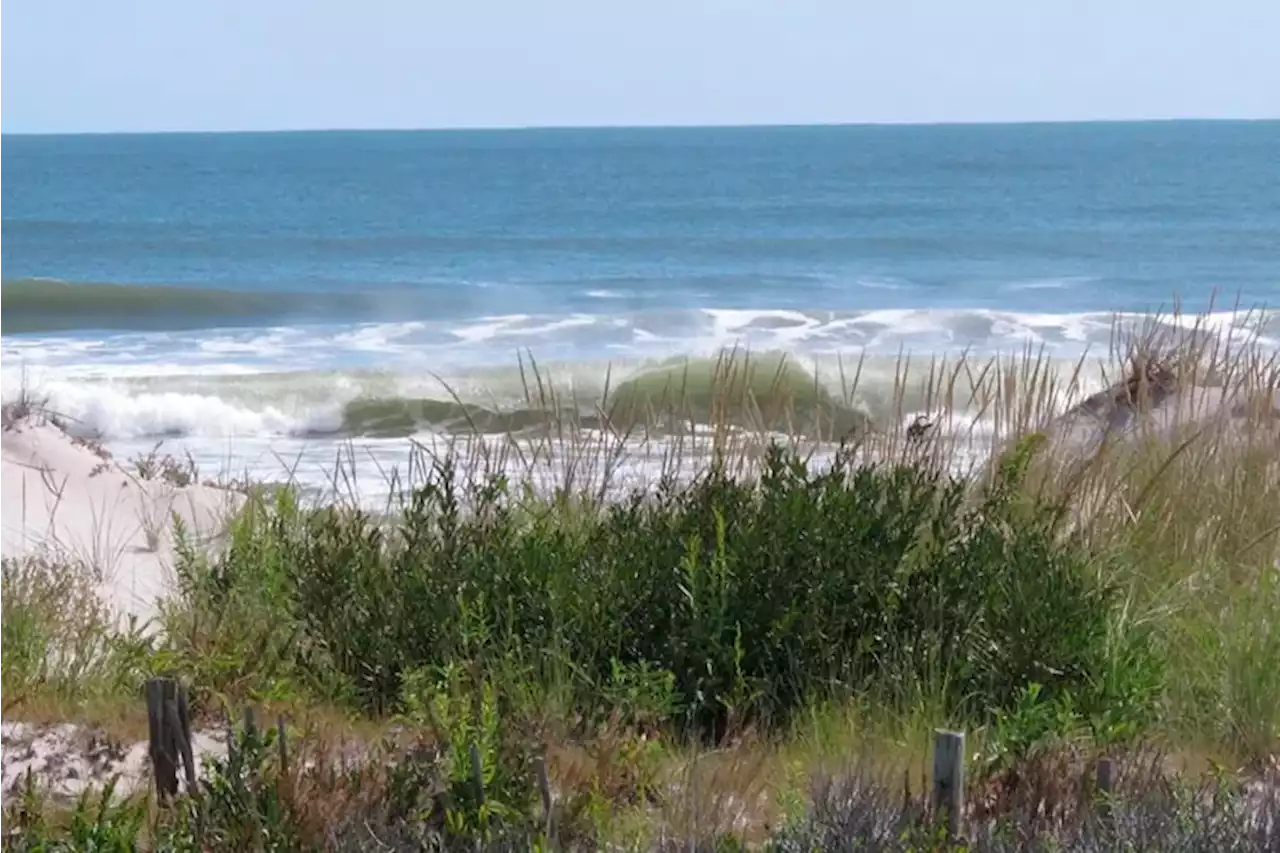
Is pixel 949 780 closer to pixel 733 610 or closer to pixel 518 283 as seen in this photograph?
pixel 733 610

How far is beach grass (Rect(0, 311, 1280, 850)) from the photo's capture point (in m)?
3.65

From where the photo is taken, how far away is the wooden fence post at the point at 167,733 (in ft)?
12.7

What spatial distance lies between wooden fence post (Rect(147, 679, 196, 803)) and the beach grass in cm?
12

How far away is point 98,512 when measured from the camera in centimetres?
802

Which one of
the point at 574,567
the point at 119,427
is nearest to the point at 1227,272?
the point at 119,427

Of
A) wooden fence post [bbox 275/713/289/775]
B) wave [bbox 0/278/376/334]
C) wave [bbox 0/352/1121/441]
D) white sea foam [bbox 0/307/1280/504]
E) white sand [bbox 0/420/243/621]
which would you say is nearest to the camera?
wooden fence post [bbox 275/713/289/775]

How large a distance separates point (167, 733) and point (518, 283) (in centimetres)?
2982

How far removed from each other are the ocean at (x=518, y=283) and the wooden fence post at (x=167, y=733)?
2.39m

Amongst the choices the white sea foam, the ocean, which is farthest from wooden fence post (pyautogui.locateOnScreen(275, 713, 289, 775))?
the white sea foam

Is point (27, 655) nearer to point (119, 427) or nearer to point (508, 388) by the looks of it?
point (119, 427)

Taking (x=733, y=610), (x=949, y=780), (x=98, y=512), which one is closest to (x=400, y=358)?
(x=98, y=512)

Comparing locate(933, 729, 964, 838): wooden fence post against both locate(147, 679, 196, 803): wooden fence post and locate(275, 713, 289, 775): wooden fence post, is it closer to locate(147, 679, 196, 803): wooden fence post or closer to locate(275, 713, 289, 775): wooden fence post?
locate(275, 713, 289, 775): wooden fence post

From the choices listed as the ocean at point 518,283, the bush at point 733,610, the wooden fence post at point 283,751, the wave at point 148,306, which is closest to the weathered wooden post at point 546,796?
the wooden fence post at point 283,751

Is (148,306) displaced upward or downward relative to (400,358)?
upward
